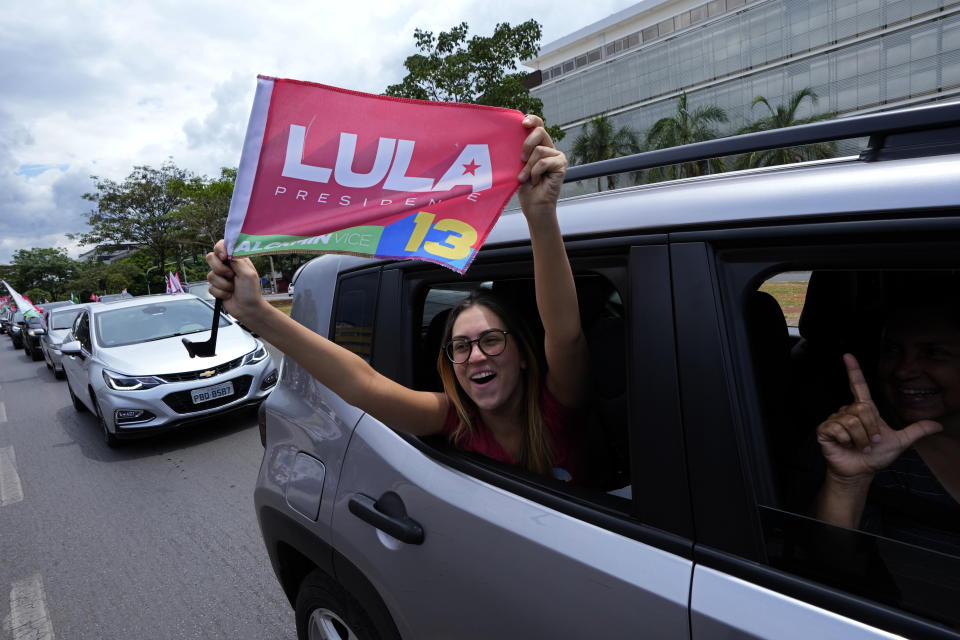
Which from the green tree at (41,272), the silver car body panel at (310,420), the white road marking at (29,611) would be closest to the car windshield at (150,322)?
the white road marking at (29,611)

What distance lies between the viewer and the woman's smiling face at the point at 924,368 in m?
1.18

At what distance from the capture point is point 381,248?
4.19ft

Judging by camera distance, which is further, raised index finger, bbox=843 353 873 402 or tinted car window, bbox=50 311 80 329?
tinted car window, bbox=50 311 80 329

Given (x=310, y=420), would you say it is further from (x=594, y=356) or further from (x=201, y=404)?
(x=201, y=404)

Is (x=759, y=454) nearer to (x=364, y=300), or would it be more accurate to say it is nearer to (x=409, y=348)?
(x=409, y=348)

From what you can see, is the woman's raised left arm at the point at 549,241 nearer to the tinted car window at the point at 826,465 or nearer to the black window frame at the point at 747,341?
the black window frame at the point at 747,341

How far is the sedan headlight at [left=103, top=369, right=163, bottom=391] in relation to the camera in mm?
5285

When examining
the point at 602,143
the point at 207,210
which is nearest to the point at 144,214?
the point at 207,210

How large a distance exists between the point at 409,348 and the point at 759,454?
1.01 meters

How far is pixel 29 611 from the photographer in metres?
2.95

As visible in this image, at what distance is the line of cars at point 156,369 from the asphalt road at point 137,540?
37 cm

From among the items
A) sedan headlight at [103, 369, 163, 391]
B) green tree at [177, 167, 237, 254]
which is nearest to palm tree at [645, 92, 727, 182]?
Answer: green tree at [177, 167, 237, 254]

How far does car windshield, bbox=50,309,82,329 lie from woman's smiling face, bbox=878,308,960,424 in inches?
574

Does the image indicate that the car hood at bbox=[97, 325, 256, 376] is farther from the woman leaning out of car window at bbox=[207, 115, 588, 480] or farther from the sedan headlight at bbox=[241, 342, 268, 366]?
the woman leaning out of car window at bbox=[207, 115, 588, 480]
